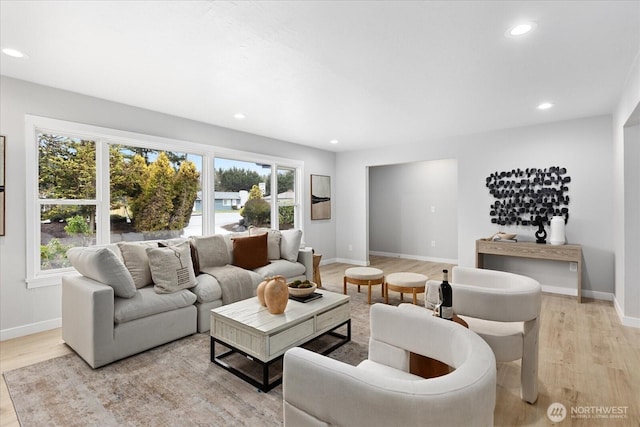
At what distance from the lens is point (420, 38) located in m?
2.21

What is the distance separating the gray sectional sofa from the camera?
95.7 inches

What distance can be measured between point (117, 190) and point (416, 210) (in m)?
5.82

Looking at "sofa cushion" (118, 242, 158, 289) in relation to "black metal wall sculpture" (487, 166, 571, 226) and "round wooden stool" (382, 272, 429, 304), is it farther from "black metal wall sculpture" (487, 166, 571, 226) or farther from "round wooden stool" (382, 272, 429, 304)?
"black metal wall sculpture" (487, 166, 571, 226)

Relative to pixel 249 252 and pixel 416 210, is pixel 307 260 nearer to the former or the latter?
pixel 249 252

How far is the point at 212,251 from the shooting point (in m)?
3.73

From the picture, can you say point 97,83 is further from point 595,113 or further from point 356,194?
point 595,113

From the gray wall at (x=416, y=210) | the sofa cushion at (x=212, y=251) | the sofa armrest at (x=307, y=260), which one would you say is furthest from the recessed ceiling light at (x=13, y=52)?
the gray wall at (x=416, y=210)

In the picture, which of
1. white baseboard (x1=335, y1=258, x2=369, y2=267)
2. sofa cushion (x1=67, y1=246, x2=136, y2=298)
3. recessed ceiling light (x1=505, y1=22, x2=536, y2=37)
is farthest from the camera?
white baseboard (x1=335, y1=258, x2=369, y2=267)

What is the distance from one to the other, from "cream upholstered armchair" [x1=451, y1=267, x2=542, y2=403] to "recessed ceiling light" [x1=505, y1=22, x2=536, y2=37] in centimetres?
168

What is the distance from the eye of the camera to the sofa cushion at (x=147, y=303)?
2540mm

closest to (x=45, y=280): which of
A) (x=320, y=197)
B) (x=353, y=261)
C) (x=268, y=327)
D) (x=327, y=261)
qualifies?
(x=268, y=327)

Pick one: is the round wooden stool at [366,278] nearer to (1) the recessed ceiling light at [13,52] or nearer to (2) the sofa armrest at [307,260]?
(2) the sofa armrest at [307,260]

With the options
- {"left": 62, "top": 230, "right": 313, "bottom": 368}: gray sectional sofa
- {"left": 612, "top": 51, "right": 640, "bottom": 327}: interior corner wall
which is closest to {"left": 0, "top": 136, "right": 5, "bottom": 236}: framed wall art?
{"left": 62, "top": 230, "right": 313, "bottom": 368}: gray sectional sofa

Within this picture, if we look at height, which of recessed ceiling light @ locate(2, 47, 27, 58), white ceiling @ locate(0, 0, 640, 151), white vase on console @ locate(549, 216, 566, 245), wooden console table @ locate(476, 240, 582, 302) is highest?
recessed ceiling light @ locate(2, 47, 27, 58)
